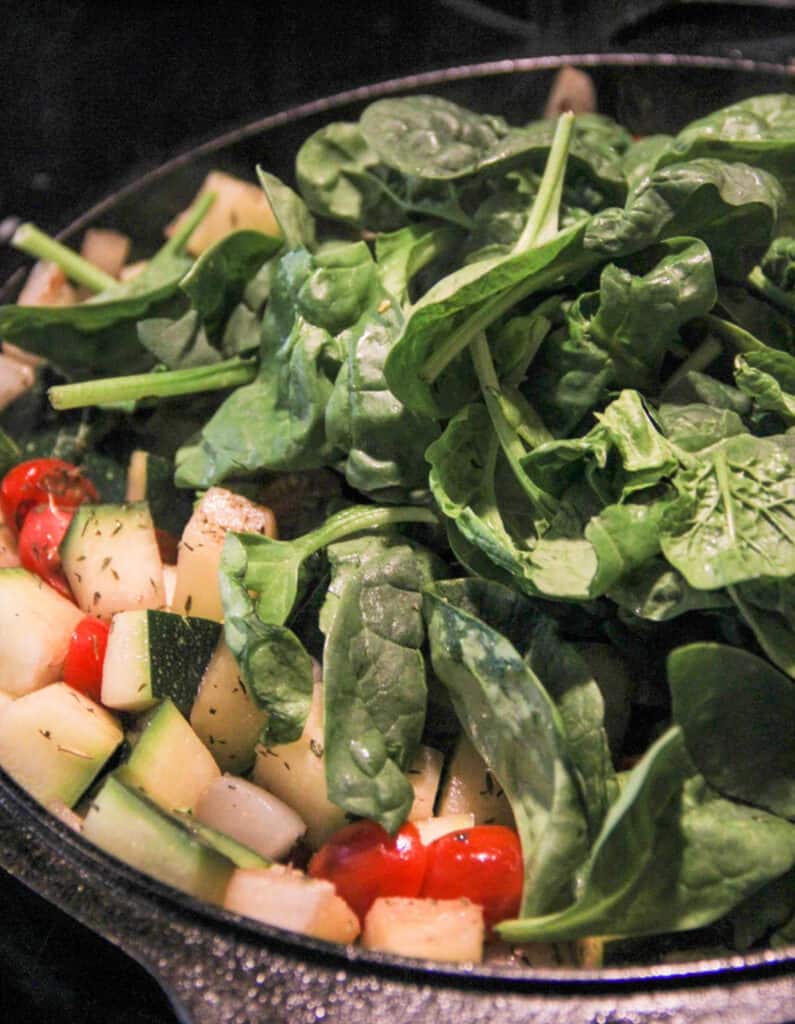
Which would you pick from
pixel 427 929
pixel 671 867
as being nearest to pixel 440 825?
pixel 427 929

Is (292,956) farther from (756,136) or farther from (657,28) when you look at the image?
(657,28)

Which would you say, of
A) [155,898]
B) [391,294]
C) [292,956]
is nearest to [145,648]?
[155,898]

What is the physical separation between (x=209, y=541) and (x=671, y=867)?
0.74m

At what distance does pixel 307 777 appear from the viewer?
52.4 inches

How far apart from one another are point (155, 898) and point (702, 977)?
1.76 feet

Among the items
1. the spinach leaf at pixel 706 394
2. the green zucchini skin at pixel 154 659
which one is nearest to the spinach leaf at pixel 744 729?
the spinach leaf at pixel 706 394

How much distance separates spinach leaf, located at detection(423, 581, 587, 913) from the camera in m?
1.13

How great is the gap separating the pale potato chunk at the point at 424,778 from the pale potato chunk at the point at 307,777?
9 centimetres

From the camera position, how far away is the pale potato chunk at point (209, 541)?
150 cm

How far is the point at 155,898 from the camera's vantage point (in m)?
1.10

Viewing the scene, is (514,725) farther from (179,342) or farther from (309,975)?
(179,342)

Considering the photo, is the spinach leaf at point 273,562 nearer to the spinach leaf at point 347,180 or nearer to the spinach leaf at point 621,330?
the spinach leaf at point 621,330

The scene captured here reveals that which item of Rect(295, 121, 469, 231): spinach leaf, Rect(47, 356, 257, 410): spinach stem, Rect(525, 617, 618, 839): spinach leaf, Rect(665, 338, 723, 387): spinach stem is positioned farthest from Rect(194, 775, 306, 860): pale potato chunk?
Rect(295, 121, 469, 231): spinach leaf

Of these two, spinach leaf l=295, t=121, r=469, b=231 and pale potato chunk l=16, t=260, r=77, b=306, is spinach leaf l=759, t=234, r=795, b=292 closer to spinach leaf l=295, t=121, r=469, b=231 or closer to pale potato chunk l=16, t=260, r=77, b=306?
spinach leaf l=295, t=121, r=469, b=231
